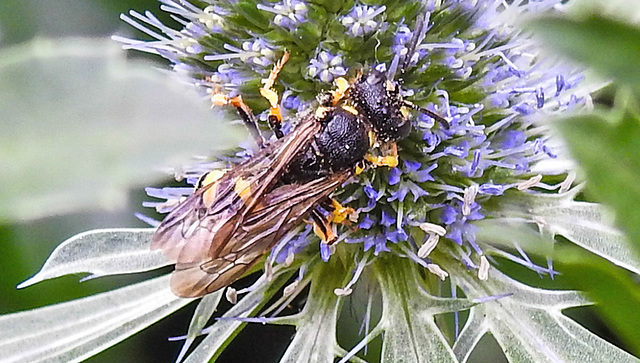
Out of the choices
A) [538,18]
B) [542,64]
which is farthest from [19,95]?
[542,64]

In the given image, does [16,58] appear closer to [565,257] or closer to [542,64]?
[565,257]

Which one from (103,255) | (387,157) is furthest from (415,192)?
(103,255)

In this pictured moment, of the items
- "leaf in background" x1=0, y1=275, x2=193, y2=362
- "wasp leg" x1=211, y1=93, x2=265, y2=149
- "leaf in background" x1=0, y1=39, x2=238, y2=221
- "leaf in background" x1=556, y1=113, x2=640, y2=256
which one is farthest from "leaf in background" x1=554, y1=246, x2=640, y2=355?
"leaf in background" x1=0, y1=275, x2=193, y2=362

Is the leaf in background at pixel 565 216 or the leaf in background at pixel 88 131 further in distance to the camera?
the leaf in background at pixel 565 216

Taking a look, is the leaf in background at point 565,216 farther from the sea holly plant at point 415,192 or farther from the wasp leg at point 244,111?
the wasp leg at point 244,111

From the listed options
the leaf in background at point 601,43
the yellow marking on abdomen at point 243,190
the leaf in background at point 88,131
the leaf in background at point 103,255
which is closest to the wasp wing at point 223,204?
the yellow marking on abdomen at point 243,190

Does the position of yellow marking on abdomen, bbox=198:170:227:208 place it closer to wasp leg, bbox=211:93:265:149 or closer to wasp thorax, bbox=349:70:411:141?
wasp leg, bbox=211:93:265:149
